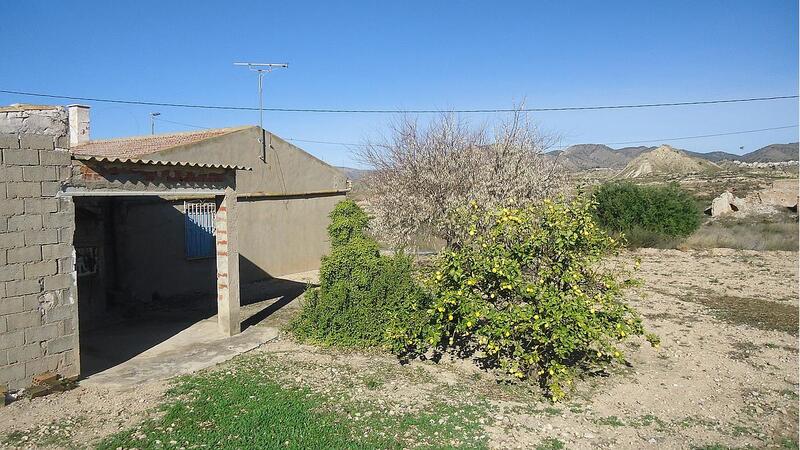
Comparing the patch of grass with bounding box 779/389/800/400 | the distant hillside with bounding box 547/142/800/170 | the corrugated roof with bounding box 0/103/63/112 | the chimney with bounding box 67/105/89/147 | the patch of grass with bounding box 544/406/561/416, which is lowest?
the patch of grass with bounding box 779/389/800/400

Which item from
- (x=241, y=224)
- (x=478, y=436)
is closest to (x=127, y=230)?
(x=241, y=224)

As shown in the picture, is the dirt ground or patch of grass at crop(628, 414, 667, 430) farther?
patch of grass at crop(628, 414, 667, 430)

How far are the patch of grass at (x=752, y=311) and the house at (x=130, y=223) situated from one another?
894cm

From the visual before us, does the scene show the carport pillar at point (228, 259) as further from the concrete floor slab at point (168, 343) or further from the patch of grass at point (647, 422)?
the patch of grass at point (647, 422)

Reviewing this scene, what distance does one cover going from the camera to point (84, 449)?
4875 mm

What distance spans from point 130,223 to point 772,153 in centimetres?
12538

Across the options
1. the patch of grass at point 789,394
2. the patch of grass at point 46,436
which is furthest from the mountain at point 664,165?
the patch of grass at point 46,436

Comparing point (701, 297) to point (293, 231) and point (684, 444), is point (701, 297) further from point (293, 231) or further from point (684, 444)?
point (293, 231)

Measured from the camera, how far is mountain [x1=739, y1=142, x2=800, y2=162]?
101 metres

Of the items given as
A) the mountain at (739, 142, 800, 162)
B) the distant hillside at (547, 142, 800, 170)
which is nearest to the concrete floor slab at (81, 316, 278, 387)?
the distant hillside at (547, 142, 800, 170)

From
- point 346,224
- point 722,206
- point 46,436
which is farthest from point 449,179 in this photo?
point 722,206

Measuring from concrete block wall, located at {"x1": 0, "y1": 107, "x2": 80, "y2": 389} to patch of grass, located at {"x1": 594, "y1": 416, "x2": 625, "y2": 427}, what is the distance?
20.3 feet

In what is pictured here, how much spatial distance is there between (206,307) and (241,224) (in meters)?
3.18

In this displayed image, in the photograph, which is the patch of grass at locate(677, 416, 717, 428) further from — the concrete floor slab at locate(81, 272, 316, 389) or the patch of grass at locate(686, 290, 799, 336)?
the concrete floor slab at locate(81, 272, 316, 389)
